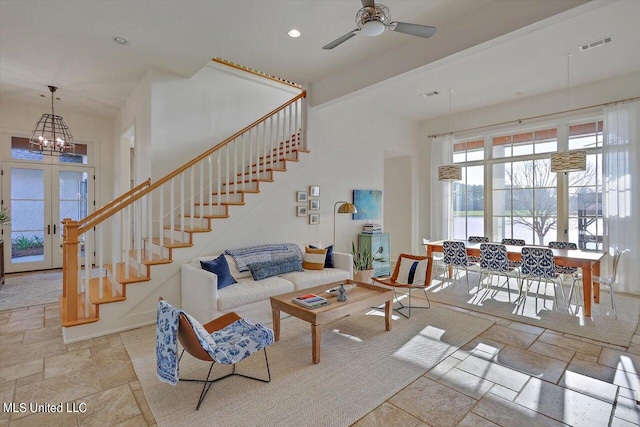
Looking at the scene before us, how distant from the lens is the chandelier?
5.46m

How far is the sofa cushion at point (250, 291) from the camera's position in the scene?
353 centimetres

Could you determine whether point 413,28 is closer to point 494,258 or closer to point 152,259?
point 494,258

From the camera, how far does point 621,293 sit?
5.08 metres

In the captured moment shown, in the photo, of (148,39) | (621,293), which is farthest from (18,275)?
(621,293)

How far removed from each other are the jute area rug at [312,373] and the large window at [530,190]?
10.6 ft

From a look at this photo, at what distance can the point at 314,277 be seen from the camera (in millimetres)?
4395

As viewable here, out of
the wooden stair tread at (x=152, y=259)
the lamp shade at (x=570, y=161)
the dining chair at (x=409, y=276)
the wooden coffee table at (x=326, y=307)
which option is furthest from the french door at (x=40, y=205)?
the lamp shade at (x=570, y=161)

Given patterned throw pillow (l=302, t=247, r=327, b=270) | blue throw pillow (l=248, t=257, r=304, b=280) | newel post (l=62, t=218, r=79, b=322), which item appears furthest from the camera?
patterned throw pillow (l=302, t=247, r=327, b=270)

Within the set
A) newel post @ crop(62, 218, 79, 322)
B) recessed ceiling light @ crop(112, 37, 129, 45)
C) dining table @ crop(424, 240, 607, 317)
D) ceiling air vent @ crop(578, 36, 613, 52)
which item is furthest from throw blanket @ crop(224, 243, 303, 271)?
ceiling air vent @ crop(578, 36, 613, 52)

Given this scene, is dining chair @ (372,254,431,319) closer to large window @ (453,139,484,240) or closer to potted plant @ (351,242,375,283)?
potted plant @ (351,242,375,283)

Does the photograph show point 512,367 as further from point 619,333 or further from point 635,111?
point 635,111

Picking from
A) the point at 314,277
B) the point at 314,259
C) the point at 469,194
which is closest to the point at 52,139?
the point at 314,259

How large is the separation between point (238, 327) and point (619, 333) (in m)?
4.00

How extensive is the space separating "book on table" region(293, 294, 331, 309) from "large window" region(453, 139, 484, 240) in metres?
4.91
